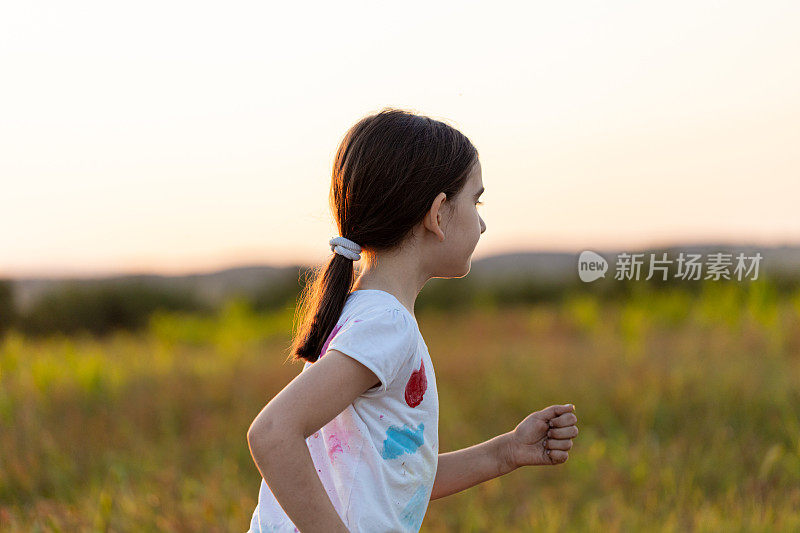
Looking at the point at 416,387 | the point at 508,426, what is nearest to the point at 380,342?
the point at 416,387

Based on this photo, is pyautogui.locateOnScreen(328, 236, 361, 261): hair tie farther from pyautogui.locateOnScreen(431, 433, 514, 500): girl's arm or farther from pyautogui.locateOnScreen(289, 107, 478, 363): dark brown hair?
pyautogui.locateOnScreen(431, 433, 514, 500): girl's arm

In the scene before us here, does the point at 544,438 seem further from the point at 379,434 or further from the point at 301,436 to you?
the point at 301,436

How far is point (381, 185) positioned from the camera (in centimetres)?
162

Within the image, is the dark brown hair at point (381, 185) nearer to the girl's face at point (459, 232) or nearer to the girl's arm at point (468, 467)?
the girl's face at point (459, 232)

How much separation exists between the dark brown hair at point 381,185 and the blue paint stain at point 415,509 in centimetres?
38

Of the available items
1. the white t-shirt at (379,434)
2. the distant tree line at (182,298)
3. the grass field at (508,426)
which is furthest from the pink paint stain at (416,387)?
the distant tree line at (182,298)

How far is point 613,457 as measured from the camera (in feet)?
14.7

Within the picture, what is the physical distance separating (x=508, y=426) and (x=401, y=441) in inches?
155

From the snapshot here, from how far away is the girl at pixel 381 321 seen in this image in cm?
147

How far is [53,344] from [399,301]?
8.40 m

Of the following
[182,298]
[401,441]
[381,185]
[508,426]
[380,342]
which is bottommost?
[182,298]

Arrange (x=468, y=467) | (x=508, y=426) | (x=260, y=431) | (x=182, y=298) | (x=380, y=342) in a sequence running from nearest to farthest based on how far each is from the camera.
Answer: (x=260, y=431) → (x=380, y=342) → (x=468, y=467) → (x=508, y=426) → (x=182, y=298)

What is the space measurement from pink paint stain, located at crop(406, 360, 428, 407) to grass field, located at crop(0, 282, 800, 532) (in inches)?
80.1

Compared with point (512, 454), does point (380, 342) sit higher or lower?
higher
